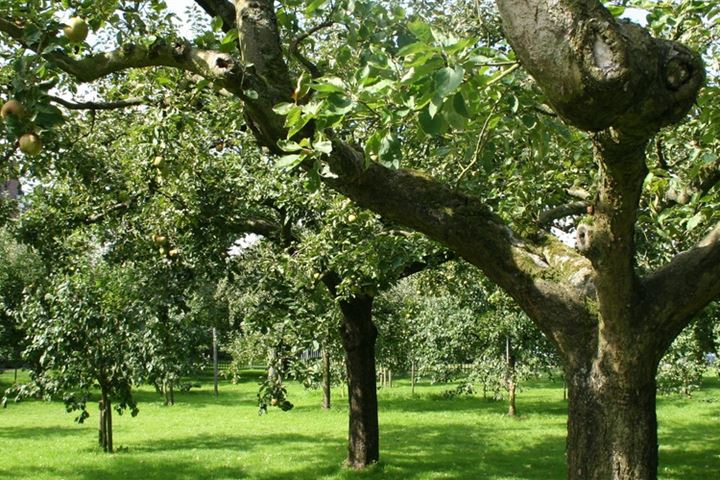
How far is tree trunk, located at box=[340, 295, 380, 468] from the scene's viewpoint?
35.8 feet

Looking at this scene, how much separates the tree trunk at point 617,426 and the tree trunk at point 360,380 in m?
7.00

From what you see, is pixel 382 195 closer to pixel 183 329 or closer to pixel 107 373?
pixel 183 329

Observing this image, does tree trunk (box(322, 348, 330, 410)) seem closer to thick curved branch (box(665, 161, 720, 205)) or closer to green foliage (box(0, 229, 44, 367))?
green foliage (box(0, 229, 44, 367))

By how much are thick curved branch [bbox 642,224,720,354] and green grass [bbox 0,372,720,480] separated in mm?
7440

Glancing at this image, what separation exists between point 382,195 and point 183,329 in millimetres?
8472

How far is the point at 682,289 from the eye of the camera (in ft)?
12.5

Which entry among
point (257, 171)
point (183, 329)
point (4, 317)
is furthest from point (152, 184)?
point (4, 317)

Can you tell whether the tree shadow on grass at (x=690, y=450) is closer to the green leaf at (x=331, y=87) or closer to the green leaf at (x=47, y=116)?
the green leaf at (x=331, y=87)

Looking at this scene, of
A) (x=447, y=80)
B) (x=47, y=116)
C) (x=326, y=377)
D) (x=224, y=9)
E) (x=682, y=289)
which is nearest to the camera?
(x=447, y=80)

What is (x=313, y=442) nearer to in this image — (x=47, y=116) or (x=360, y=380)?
(x=360, y=380)

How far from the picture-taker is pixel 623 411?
12.5 feet

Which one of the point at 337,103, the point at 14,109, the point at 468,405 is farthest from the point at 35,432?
the point at 337,103

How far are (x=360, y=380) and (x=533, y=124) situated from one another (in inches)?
319

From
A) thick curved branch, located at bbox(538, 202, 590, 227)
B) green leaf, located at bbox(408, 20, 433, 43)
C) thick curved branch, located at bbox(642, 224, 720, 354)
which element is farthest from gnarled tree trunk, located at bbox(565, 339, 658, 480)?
green leaf, located at bbox(408, 20, 433, 43)
